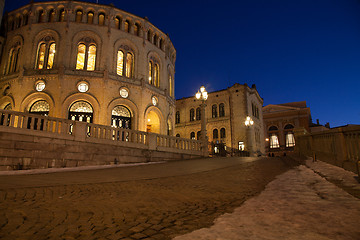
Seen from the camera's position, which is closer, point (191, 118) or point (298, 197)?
point (298, 197)

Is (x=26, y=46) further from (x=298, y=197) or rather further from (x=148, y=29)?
(x=298, y=197)

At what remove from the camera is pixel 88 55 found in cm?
2181

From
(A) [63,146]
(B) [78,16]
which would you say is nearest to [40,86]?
(B) [78,16]

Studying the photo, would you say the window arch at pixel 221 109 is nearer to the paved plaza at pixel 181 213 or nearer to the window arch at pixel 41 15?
the window arch at pixel 41 15

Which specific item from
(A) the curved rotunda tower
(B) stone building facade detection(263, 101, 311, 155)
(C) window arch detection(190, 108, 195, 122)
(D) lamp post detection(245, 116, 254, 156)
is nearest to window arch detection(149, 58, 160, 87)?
(A) the curved rotunda tower

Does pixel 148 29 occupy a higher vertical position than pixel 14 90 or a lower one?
higher

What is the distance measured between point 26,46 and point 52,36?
2507mm

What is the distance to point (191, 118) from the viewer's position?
43.7 m

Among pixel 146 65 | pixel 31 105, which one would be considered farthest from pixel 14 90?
pixel 146 65

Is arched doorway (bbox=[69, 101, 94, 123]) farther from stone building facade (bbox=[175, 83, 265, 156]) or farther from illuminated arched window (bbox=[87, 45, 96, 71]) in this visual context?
stone building facade (bbox=[175, 83, 265, 156])

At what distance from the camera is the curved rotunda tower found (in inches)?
786

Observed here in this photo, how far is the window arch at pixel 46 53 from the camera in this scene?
2105 cm

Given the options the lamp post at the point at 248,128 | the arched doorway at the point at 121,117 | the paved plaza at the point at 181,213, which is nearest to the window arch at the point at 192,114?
the lamp post at the point at 248,128

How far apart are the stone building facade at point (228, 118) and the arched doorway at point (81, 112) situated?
22.0m
